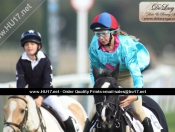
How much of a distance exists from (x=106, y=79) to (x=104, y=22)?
47 cm

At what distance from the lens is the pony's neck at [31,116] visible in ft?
18.6

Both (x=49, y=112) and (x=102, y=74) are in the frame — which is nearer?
(x=102, y=74)

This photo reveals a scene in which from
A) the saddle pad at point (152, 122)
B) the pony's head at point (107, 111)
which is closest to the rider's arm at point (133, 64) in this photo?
the pony's head at point (107, 111)

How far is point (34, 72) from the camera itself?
5.71 metres

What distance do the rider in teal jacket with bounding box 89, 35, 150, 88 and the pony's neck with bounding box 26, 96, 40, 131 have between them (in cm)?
55

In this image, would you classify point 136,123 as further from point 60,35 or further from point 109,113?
point 60,35

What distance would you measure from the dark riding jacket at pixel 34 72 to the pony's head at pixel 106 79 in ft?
1.30

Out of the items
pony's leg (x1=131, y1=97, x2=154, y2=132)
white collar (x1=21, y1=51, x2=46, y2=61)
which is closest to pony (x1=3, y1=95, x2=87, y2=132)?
white collar (x1=21, y1=51, x2=46, y2=61)

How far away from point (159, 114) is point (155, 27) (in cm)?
82

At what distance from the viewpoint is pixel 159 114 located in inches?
232

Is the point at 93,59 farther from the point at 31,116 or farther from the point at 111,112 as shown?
the point at 31,116

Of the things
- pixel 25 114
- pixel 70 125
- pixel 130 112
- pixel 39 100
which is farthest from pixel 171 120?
pixel 25 114

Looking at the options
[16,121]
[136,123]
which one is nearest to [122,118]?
[136,123]

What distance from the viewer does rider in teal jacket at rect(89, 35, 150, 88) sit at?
556 centimetres
